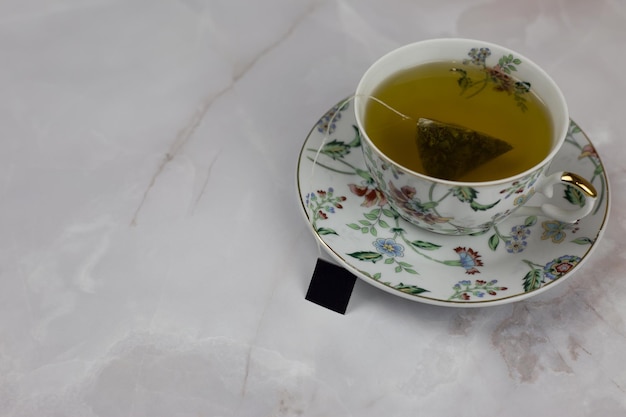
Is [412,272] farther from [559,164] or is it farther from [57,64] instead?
[57,64]

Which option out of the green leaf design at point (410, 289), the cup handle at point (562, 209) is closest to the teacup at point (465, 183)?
the cup handle at point (562, 209)

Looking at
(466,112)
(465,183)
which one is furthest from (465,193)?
(466,112)

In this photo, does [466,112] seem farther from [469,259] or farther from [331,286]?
[331,286]

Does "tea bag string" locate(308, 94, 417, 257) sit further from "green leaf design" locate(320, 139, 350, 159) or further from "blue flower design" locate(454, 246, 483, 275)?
"blue flower design" locate(454, 246, 483, 275)

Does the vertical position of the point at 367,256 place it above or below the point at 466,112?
below

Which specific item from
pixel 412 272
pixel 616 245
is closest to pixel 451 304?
pixel 412 272

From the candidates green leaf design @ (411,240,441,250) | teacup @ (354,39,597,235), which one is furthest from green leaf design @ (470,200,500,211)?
green leaf design @ (411,240,441,250)
